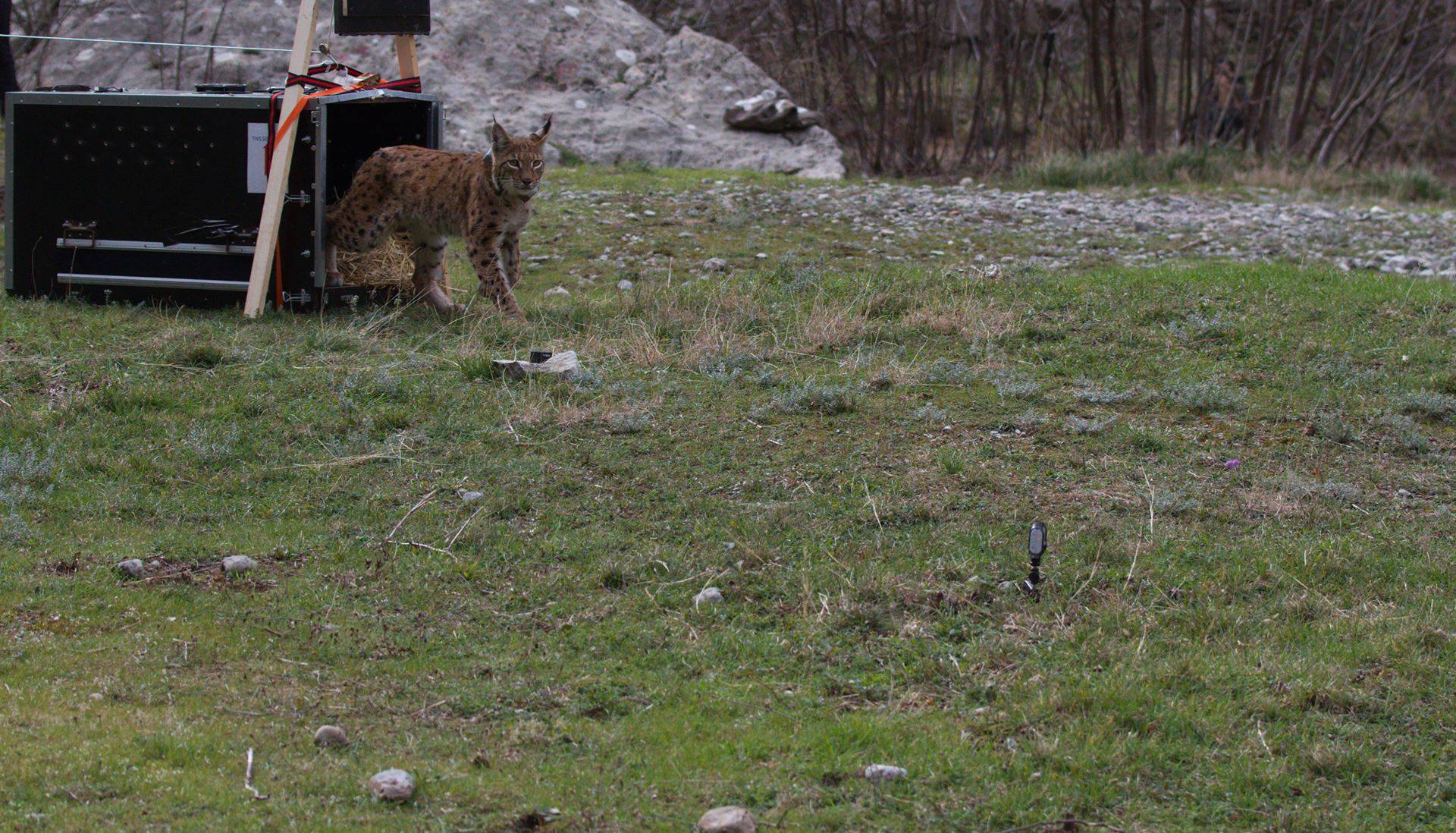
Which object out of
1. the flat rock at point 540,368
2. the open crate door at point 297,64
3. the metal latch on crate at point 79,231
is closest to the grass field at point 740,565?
the flat rock at point 540,368

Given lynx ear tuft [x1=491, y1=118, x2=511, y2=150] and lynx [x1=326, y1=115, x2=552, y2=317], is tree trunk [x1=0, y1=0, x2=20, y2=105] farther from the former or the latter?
lynx ear tuft [x1=491, y1=118, x2=511, y2=150]

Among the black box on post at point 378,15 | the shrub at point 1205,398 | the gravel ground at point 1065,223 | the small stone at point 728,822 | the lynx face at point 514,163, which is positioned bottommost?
the small stone at point 728,822

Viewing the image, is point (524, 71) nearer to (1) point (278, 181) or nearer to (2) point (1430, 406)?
(1) point (278, 181)

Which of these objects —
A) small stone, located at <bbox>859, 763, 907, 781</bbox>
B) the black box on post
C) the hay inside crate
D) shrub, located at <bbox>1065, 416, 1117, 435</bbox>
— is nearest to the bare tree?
the hay inside crate

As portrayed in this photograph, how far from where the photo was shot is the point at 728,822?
143 inches

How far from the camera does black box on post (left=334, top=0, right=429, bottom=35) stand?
30.5ft

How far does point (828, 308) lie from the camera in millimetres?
9250

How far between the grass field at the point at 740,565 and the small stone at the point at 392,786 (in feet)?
0.15

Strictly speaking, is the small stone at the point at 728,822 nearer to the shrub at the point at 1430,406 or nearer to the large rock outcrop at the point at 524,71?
the shrub at the point at 1430,406

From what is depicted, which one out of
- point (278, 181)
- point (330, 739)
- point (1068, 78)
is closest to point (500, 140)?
point (278, 181)

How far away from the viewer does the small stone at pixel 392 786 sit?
376 centimetres

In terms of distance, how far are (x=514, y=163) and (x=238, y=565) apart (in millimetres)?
4692

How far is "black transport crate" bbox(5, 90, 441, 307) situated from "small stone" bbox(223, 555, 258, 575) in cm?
436

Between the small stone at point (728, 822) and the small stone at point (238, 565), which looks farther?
the small stone at point (238, 565)
